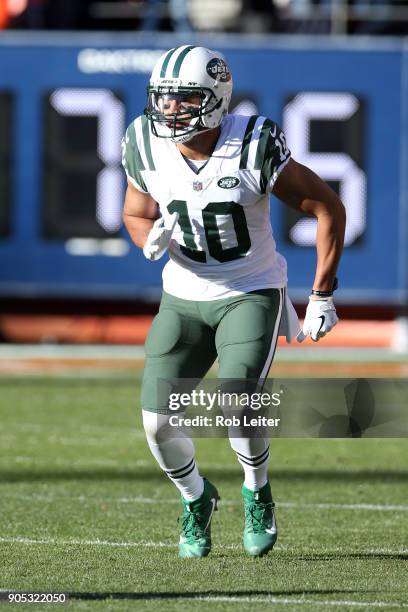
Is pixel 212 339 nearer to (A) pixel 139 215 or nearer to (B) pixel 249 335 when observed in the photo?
(B) pixel 249 335

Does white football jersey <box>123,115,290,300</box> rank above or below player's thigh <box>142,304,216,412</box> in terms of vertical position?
above

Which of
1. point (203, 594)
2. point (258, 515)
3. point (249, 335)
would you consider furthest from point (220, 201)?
point (203, 594)

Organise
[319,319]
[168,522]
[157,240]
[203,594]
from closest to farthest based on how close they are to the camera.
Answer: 1. [203,594]
2. [157,240]
3. [319,319]
4. [168,522]

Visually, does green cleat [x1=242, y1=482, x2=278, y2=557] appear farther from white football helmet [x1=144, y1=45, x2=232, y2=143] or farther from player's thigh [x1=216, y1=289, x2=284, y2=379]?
white football helmet [x1=144, y1=45, x2=232, y2=143]

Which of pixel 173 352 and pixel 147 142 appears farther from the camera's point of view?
pixel 147 142

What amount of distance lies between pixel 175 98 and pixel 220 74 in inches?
8.0

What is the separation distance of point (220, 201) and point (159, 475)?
9.10 feet

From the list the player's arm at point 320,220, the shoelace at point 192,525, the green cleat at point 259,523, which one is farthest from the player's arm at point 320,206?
the shoelace at point 192,525

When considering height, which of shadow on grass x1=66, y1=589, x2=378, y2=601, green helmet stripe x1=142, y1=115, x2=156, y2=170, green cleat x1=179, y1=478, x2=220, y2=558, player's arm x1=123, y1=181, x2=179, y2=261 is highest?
green helmet stripe x1=142, y1=115, x2=156, y2=170

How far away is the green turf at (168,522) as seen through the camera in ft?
14.7

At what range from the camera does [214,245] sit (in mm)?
5070

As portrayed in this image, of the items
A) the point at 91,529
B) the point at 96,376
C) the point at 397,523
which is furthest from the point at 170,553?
the point at 96,376

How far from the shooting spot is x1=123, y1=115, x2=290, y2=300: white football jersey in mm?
5020

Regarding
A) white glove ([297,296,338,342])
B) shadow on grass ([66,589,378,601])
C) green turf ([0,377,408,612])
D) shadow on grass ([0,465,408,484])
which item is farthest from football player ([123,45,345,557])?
shadow on grass ([0,465,408,484])
